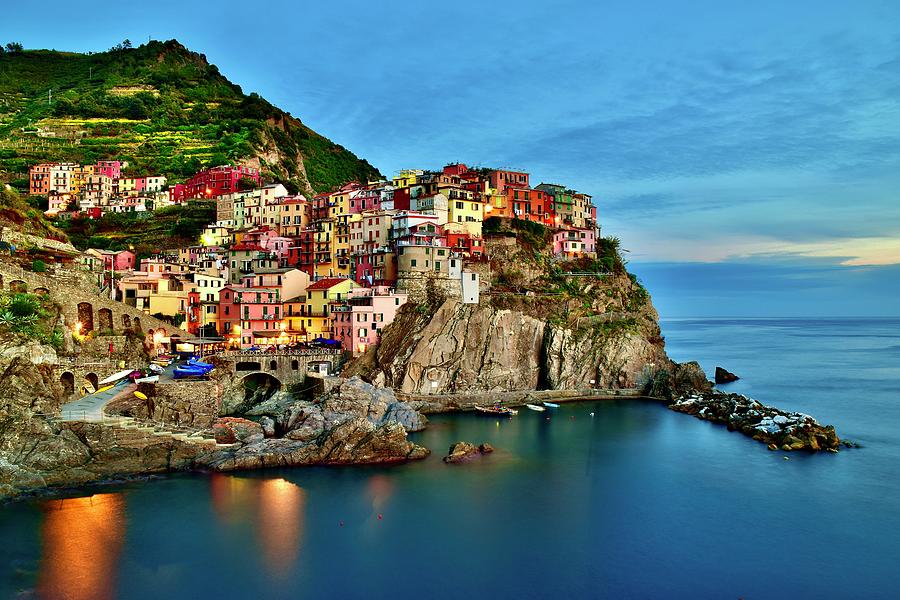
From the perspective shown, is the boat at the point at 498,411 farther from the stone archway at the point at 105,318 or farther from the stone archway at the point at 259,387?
the stone archway at the point at 105,318

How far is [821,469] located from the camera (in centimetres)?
3559

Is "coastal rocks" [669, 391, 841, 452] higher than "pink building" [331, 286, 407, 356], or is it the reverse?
"pink building" [331, 286, 407, 356]

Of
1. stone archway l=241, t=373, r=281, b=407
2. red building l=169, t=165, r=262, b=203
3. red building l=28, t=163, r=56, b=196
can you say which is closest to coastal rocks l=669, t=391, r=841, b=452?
stone archway l=241, t=373, r=281, b=407

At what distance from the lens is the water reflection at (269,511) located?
24188 mm

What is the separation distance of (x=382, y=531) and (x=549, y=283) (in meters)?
34.2

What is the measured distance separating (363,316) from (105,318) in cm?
1630

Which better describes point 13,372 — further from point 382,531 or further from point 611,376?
point 611,376

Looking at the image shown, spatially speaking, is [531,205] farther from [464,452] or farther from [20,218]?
[20,218]

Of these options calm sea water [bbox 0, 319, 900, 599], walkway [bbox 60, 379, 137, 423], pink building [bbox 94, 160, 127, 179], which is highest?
pink building [bbox 94, 160, 127, 179]

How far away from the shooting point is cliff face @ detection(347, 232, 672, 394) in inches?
A: 1853

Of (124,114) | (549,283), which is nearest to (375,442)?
(549,283)

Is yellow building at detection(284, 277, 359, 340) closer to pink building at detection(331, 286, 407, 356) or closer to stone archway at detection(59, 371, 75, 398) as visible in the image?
pink building at detection(331, 286, 407, 356)

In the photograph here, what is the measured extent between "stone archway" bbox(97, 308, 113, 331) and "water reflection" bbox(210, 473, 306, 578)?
1561 cm

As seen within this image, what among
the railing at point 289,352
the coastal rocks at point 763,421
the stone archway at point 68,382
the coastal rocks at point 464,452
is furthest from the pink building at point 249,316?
the coastal rocks at point 763,421
